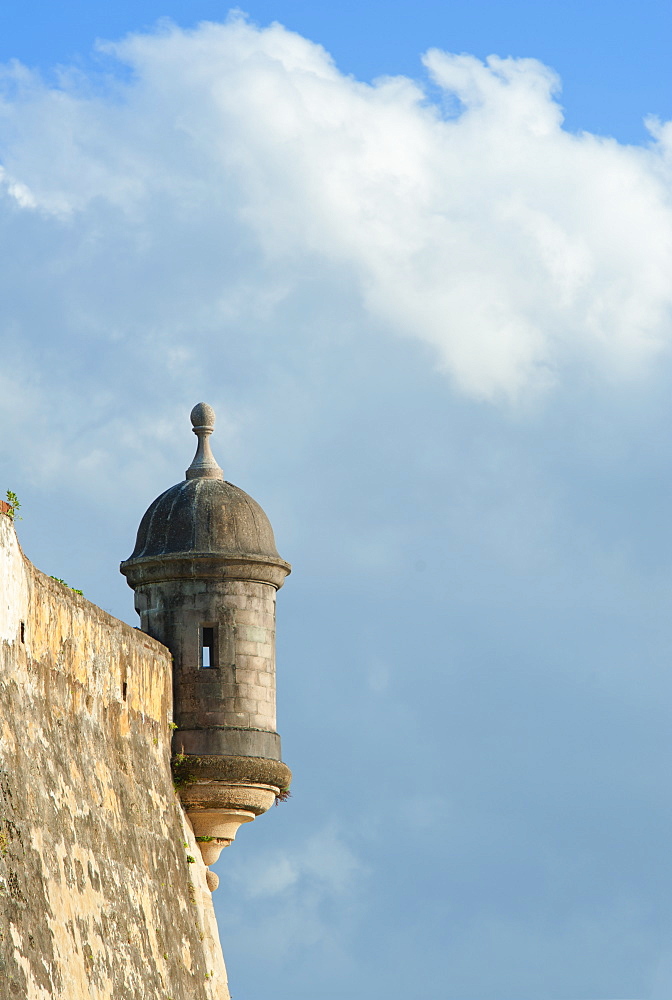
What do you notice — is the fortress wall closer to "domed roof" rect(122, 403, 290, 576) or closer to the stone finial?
"domed roof" rect(122, 403, 290, 576)

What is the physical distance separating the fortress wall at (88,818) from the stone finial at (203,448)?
2354mm

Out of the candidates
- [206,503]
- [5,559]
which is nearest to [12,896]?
[5,559]

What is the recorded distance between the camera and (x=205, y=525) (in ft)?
71.3

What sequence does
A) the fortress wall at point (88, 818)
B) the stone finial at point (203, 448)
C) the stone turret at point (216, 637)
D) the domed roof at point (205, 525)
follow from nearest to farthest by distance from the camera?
1. the fortress wall at point (88, 818)
2. the stone turret at point (216, 637)
3. the domed roof at point (205, 525)
4. the stone finial at point (203, 448)

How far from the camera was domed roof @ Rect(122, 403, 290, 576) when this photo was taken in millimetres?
21672

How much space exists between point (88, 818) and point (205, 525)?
15.8ft

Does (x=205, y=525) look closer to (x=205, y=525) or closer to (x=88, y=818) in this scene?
(x=205, y=525)

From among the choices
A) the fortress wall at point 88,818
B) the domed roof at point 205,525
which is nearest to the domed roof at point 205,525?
→ the domed roof at point 205,525

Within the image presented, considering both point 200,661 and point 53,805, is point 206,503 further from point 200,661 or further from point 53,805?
point 53,805

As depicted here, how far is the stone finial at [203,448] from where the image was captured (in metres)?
22.7

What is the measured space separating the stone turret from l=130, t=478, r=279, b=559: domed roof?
1 cm

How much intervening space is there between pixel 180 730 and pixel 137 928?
10.7 feet

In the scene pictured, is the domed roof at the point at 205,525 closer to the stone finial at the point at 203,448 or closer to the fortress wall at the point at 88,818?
the stone finial at the point at 203,448

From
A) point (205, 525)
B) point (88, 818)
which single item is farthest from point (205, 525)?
point (88, 818)
